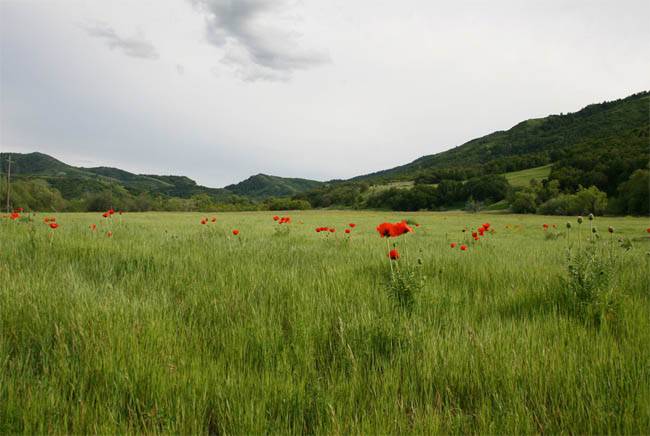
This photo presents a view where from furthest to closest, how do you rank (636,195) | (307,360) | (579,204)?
1. (579,204)
2. (636,195)
3. (307,360)

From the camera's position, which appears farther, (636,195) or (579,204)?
(579,204)

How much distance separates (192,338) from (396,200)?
385 ft

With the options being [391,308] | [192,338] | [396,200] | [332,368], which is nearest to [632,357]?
[391,308]

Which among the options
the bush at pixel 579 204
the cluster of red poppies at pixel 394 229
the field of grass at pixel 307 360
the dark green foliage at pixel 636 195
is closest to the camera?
the field of grass at pixel 307 360

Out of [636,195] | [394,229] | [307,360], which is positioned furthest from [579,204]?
[307,360]

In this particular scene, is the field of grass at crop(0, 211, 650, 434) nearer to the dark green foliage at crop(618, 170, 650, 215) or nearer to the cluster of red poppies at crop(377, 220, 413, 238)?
the cluster of red poppies at crop(377, 220, 413, 238)

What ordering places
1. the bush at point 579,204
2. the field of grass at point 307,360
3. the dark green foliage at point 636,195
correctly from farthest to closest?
the bush at point 579,204 < the dark green foliage at point 636,195 < the field of grass at point 307,360

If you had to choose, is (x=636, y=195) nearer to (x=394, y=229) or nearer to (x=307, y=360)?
(x=394, y=229)

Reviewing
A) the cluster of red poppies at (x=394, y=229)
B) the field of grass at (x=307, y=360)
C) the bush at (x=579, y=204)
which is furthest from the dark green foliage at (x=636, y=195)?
the cluster of red poppies at (x=394, y=229)

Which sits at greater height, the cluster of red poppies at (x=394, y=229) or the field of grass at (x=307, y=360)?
the cluster of red poppies at (x=394, y=229)

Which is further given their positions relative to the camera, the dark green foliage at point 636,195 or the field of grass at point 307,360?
the dark green foliage at point 636,195

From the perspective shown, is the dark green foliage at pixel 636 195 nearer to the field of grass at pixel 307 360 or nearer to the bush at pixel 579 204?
the bush at pixel 579 204

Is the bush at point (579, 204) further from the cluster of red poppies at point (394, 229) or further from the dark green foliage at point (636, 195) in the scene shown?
the cluster of red poppies at point (394, 229)

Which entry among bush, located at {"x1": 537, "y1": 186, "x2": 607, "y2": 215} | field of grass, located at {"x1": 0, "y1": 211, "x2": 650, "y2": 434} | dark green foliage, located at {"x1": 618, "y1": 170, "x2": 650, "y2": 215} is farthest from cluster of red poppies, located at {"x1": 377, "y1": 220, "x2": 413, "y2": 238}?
dark green foliage, located at {"x1": 618, "y1": 170, "x2": 650, "y2": 215}
